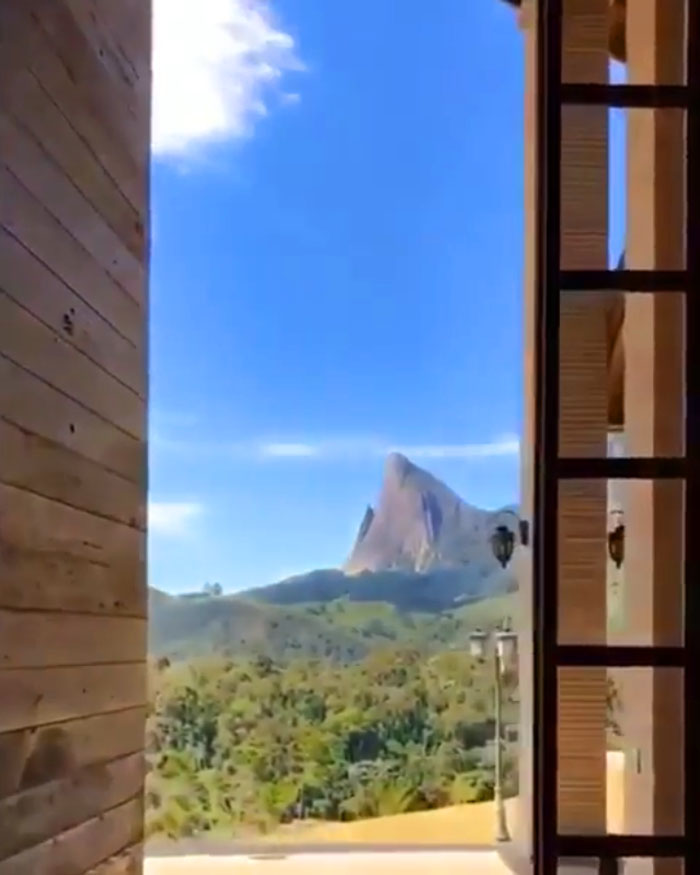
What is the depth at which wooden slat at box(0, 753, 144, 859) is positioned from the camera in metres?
1.72

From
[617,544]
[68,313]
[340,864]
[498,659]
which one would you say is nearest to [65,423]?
[68,313]

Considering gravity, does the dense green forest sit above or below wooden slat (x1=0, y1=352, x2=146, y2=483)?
below

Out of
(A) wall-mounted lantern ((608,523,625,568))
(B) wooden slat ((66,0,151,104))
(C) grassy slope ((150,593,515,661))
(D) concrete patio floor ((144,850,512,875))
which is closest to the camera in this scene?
(B) wooden slat ((66,0,151,104))

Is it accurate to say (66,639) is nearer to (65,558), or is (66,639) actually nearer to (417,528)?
(65,558)

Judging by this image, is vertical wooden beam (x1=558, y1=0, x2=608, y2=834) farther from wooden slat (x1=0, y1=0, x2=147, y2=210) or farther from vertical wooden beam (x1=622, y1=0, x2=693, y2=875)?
wooden slat (x1=0, y1=0, x2=147, y2=210)

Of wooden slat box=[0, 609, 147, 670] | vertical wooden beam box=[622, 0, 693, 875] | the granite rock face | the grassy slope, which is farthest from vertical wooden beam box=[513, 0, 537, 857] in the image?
the granite rock face

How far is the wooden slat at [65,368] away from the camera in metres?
1.72

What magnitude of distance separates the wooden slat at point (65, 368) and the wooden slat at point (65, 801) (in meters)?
0.59

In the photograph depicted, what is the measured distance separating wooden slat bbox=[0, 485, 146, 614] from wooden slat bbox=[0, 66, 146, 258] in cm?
52

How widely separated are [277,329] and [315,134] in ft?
2.56

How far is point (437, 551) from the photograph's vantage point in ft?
16.9

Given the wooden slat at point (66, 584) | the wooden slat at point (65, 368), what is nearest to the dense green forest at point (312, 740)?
the wooden slat at point (66, 584)

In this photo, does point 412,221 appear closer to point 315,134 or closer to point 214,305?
point 315,134

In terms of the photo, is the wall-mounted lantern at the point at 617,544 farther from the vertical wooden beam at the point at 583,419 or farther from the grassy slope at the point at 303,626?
the grassy slope at the point at 303,626
